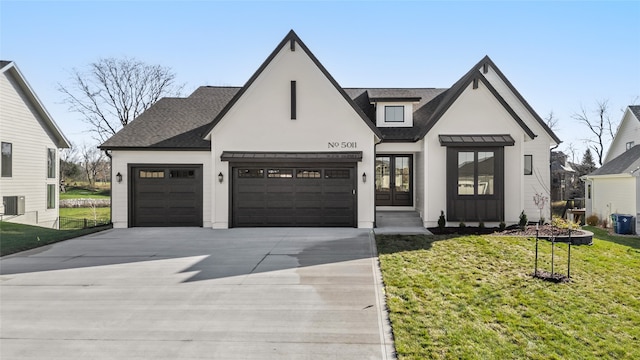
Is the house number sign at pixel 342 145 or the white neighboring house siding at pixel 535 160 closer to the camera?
the house number sign at pixel 342 145

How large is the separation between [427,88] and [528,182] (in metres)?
6.91

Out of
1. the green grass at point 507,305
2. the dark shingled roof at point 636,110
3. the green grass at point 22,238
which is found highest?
the dark shingled roof at point 636,110

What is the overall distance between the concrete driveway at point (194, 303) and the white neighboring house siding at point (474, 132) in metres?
4.64

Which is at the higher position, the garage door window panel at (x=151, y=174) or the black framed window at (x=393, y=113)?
the black framed window at (x=393, y=113)

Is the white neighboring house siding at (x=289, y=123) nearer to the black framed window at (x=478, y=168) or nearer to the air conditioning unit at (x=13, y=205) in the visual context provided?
the black framed window at (x=478, y=168)

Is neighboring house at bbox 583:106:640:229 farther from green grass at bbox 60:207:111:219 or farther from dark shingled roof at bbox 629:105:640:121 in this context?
green grass at bbox 60:207:111:219

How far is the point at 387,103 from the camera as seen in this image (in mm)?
15906

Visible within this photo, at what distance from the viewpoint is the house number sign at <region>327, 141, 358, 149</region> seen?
1373 centimetres

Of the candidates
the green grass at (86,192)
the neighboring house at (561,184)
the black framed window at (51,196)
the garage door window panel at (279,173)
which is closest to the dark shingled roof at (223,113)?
the garage door window panel at (279,173)

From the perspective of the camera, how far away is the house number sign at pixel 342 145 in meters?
13.7

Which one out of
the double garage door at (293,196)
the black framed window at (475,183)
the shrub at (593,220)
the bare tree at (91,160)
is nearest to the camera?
the black framed window at (475,183)

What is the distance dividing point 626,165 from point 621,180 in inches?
48.2

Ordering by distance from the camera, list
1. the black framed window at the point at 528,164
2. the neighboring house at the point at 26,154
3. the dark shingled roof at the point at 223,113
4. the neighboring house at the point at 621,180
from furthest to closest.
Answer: the neighboring house at the point at 26,154, the neighboring house at the point at 621,180, the black framed window at the point at 528,164, the dark shingled roof at the point at 223,113

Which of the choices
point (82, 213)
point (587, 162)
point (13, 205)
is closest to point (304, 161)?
point (13, 205)
